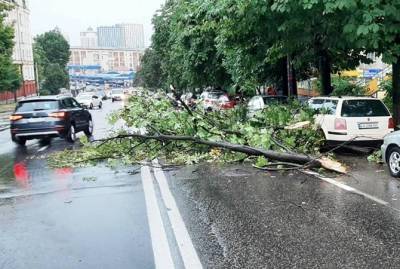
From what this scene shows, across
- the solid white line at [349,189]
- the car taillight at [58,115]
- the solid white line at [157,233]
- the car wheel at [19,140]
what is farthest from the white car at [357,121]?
the car wheel at [19,140]

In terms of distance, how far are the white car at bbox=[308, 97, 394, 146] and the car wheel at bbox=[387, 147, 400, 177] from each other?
2.53 metres

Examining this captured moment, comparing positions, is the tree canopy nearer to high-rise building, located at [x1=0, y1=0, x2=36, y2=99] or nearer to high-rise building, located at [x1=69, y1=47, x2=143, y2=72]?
high-rise building, located at [x1=0, y1=0, x2=36, y2=99]

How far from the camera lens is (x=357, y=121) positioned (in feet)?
42.5

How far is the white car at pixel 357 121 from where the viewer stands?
42.4 ft

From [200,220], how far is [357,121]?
23.4 feet

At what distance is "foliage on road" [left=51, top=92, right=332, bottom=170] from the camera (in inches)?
470

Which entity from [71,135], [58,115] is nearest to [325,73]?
[71,135]

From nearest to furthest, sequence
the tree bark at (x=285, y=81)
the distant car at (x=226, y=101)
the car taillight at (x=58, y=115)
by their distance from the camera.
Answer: the car taillight at (x=58, y=115)
the tree bark at (x=285, y=81)
the distant car at (x=226, y=101)

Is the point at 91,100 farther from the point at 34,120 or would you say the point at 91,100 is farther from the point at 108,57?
the point at 108,57

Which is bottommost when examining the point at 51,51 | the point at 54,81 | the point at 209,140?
the point at 209,140

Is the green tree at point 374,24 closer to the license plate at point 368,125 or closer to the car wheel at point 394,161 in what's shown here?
A: the license plate at point 368,125

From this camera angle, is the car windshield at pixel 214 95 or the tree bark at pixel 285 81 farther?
the car windshield at pixel 214 95

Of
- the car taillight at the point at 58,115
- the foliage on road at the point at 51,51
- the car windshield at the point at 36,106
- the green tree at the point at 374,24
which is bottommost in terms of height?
the car taillight at the point at 58,115

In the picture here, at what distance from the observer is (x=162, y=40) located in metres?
50.1
